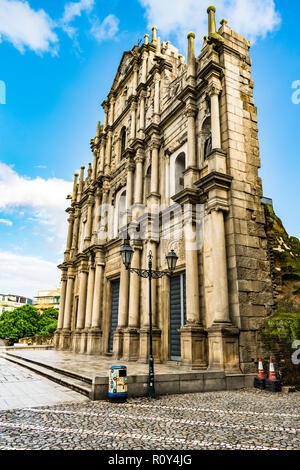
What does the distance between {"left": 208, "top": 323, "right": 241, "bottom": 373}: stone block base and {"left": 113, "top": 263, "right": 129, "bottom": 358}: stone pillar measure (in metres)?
7.27

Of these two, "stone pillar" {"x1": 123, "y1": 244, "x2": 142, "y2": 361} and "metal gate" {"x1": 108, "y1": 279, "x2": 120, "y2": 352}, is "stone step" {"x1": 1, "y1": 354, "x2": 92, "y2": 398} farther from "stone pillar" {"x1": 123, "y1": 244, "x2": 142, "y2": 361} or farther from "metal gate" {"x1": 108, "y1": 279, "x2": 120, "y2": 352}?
"metal gate" {"x1": 108, "y1": 279, "x2": 120, "y2": 352}

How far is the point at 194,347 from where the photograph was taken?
37.2ft

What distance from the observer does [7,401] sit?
7379 millimetres

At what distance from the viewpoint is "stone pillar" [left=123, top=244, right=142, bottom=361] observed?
15.5 m

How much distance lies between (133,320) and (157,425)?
10594 mm

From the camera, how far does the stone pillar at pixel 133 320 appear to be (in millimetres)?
15516

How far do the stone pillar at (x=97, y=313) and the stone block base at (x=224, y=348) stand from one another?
11.4m

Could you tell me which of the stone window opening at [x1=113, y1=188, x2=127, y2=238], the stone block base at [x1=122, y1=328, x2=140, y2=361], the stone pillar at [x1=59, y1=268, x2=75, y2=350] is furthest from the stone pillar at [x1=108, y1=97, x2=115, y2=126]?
the stone block base at [x1=122, y1=328, x2=140, y2=361]

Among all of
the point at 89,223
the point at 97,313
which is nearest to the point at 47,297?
the point at 89,223

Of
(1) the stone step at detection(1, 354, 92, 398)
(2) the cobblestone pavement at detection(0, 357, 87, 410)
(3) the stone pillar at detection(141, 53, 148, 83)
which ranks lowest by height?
(2) the cobblestone pavement at detection(0, 357, 87, 410)

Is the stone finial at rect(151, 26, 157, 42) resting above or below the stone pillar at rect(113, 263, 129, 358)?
above

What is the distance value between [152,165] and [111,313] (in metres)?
9.60

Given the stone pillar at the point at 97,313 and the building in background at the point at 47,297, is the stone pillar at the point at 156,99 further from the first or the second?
the building in background at the point at 47,297

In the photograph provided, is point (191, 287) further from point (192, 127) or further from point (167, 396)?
point (192, 127)
